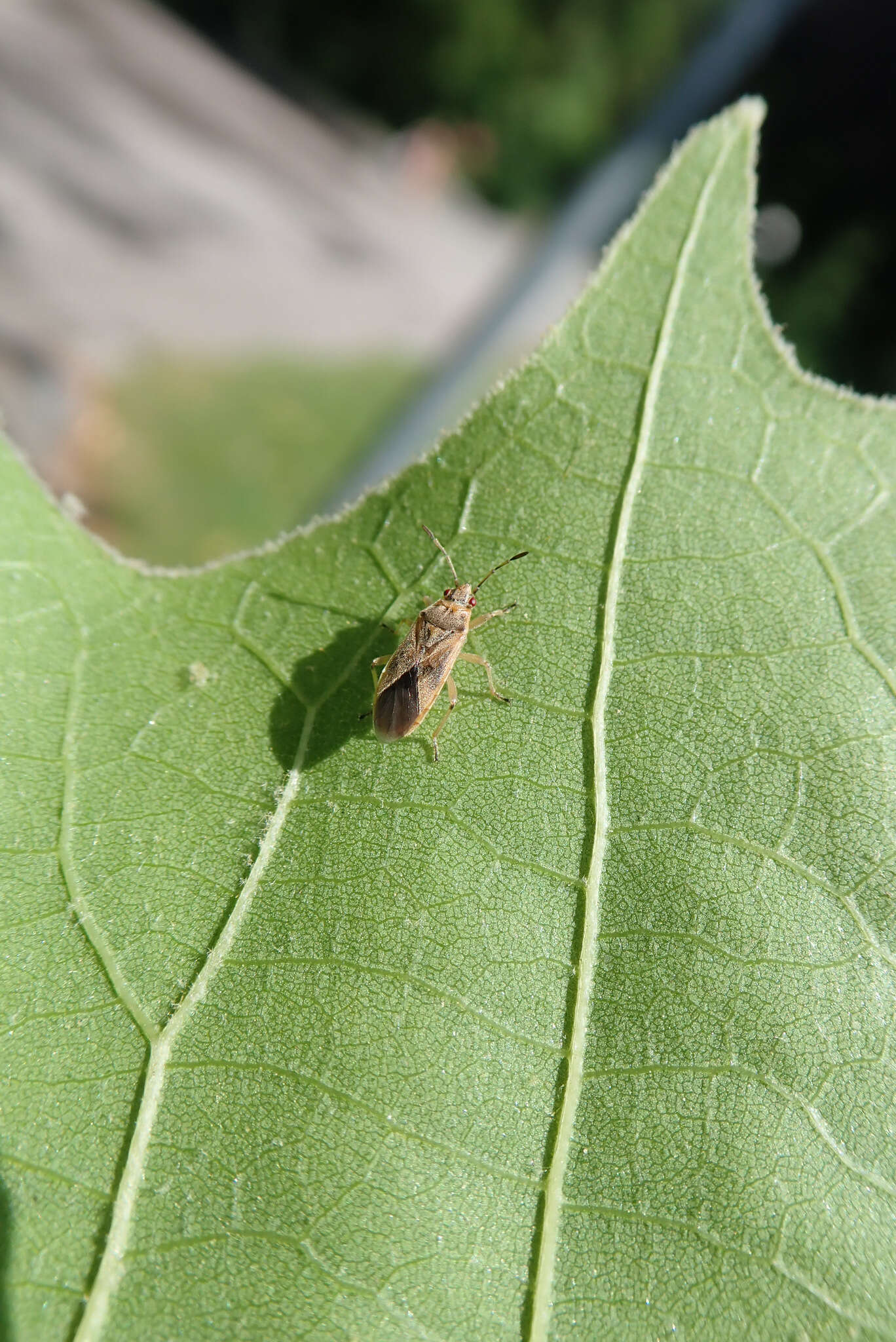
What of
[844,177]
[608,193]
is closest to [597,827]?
[608,193]

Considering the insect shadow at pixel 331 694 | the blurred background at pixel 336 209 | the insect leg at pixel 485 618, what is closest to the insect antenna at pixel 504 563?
the insect leg at pixel 485 618

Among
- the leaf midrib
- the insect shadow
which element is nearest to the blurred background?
the leaf midrib

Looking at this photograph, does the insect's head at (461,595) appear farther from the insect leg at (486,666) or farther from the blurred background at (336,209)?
the blurred background at (336,209)

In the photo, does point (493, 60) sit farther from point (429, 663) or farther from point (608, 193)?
point (429, 663)

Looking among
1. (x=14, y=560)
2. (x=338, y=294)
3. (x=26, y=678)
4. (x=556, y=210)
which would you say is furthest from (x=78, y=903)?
(x=556, y=210)

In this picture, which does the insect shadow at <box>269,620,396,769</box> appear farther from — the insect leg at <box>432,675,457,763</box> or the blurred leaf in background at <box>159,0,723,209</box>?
the blurred leaf in background at <box>159,0,723,209</box>

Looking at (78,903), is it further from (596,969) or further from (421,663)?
(596,969)
